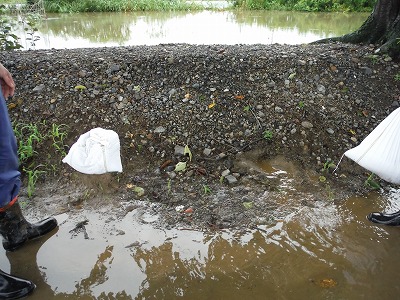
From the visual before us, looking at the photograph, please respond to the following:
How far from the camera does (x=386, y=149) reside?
7.36ft

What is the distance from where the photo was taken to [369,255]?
2107 mm

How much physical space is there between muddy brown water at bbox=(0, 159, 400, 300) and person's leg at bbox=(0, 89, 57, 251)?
3.0 inches

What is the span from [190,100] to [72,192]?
4.61ft

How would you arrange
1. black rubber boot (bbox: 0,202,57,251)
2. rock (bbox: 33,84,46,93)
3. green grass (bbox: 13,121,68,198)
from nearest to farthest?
black rubber boot (bbox: 0,202,57,251) → green grass (bbox: 13,121,68,198) → rock (bbox: 33,84,46,93)

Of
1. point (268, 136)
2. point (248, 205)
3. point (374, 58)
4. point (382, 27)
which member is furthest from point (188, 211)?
point (382, 27)

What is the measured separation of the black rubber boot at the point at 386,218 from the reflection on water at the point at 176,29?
6125 mm

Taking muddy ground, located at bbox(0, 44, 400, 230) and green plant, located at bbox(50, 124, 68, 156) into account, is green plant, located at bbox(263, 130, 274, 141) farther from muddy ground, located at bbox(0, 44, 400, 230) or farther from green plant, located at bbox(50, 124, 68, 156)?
green plant, located at bbox(50, 124, 68, 156)

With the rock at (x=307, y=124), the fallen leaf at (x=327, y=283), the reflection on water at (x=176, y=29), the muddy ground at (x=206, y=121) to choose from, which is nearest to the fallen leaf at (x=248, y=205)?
the muddy ground at (x=206, y=121)

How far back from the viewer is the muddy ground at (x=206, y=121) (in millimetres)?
2564

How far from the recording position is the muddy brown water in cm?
188

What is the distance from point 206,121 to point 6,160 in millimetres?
1804

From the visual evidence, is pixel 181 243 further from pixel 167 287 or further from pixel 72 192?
pixel 72 192

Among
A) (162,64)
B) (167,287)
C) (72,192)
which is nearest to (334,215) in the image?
(167,287)

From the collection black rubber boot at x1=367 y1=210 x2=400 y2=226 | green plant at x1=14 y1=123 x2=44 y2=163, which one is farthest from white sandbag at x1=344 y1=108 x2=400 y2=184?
green plant at x1=14 y1=123 x2=44 y2=163
